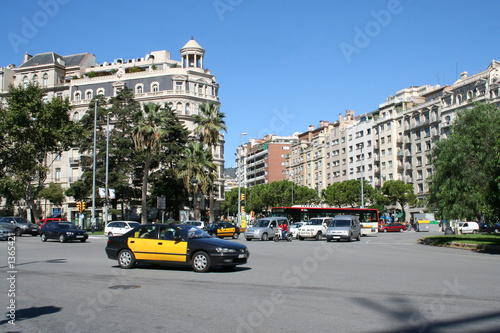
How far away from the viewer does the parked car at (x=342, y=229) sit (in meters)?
33.1

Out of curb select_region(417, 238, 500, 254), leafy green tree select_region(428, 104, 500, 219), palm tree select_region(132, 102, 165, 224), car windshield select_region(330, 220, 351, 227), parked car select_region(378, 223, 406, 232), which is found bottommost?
parked car select_region(378, 223, 406, 232)

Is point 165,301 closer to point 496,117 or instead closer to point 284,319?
point 284,319

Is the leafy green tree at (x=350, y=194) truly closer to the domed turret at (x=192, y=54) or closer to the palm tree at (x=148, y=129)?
the domed turret at (x=192, y=54)

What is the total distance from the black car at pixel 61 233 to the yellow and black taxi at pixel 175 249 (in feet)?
61.8

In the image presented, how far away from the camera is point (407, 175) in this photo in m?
85.2

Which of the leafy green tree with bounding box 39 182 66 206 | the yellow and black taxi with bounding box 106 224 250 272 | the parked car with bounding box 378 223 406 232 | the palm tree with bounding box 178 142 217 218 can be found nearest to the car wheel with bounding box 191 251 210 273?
the yellow and black taxi with bounding box 106 224 250 272

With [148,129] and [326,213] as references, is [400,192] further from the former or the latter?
A: [148,129]

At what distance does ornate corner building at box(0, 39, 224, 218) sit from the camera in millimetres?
74875

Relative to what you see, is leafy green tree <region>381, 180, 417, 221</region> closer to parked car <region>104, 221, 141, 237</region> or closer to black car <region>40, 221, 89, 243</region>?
parked car <region>104, 221, 141, 237</region>

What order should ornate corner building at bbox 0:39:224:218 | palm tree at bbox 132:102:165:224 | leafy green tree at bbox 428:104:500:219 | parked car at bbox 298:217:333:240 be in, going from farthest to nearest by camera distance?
ornate corner building at bbox 0:39:224:218, palm tree at bbox 132:102:165:224, parked car at bbox 298:217:333:240, leafy green tree at bbox 428:104:500:219

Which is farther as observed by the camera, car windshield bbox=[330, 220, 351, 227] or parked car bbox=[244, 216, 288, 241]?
parked car bbox=[244, 216, 288, 241]

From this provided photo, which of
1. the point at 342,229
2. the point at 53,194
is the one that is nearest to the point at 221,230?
the point at 342,229

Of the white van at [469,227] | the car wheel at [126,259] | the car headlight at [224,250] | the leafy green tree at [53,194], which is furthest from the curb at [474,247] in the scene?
the leafy green tree at [53,194]

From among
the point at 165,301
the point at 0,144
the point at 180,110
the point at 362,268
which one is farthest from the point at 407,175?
the point at 165,301
